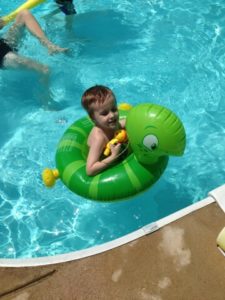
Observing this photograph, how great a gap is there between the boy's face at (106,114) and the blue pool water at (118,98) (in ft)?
4.33

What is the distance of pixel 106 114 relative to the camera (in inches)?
158

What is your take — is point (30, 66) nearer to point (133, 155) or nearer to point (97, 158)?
point (97, 158)

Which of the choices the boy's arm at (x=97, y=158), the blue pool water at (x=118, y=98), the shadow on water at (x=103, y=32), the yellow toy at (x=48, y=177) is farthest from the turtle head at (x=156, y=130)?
the shadow on water at (x=103, y=32)

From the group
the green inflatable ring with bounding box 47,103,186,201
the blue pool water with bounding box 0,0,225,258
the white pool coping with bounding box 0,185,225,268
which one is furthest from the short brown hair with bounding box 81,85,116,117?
the blue pool water with bounding box 0,0,225,258

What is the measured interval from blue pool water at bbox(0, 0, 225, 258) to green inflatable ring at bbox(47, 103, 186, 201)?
0.93m

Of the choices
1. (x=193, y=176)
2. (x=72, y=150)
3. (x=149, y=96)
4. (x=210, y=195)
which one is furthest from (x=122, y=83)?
(x=210, y=195)

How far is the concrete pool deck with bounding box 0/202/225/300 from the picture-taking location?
359cm

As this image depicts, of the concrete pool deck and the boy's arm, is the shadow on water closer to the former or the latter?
the boy's arm

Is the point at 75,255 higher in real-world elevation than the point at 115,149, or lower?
lower

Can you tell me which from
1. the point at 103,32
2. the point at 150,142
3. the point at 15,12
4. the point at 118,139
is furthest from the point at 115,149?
the point at 103,32

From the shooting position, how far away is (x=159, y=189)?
5.23 meters

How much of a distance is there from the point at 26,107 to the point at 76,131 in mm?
1937

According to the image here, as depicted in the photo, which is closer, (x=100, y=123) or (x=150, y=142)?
(x=150, y=142)

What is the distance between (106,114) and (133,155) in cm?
46
